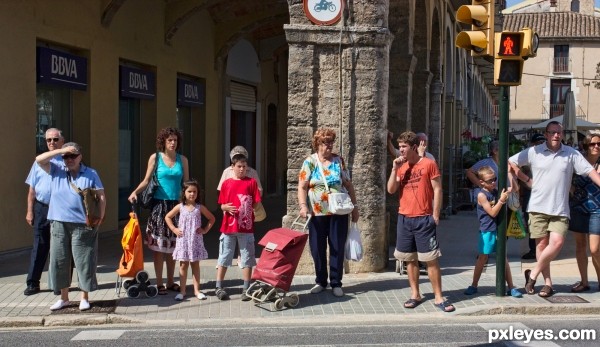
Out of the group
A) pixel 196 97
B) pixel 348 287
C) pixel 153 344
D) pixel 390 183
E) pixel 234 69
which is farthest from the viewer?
pixel 234 69

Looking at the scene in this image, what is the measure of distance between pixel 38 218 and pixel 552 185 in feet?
18.0

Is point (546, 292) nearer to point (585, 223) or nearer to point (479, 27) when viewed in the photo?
point (585, 223)

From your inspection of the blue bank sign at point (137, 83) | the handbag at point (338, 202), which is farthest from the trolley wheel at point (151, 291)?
the blue bank sign at point (137, 83)

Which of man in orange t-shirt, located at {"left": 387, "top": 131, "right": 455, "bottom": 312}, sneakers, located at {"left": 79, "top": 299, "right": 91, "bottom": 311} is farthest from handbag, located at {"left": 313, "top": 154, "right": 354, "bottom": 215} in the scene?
sneakers, located at {"left": 79, "top": 299, "right": 91, "bottom": 311}

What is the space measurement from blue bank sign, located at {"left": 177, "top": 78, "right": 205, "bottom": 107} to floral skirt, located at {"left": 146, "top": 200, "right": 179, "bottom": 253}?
8975mm

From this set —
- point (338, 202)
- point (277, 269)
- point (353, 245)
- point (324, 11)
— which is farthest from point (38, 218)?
point (324, 11)

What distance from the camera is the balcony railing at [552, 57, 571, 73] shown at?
204ft

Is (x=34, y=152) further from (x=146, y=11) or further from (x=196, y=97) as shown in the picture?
(x=196, y=97)

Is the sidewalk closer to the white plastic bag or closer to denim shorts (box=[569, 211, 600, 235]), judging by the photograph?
the white plastic bag

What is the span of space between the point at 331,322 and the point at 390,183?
1.51 m

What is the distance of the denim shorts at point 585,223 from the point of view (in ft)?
29.8

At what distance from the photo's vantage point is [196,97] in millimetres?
19000

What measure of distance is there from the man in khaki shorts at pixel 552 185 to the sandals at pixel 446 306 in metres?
1.10

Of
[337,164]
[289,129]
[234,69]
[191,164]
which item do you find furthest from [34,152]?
[234,69]
